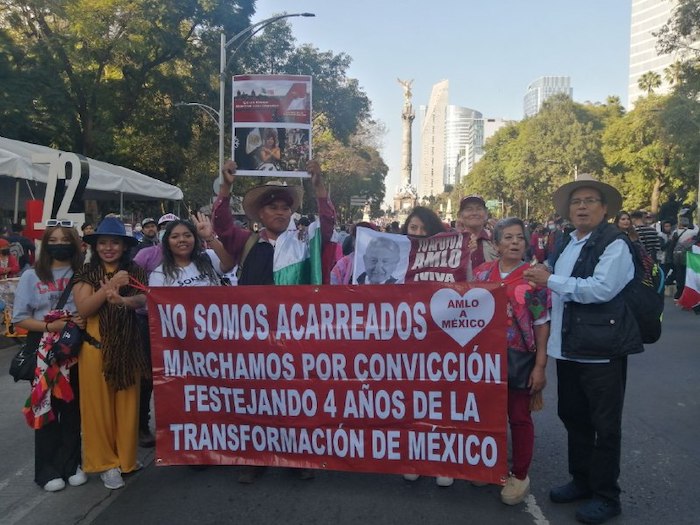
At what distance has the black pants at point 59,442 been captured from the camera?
4.07m

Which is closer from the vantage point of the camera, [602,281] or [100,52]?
[602,281]

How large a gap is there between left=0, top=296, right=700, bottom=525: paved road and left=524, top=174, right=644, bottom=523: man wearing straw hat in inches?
11.8

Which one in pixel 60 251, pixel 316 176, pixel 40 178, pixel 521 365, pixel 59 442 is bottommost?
pixel 59 442

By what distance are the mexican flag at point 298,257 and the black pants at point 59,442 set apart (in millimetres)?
1458

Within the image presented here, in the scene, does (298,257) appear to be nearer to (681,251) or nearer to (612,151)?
(681,251)

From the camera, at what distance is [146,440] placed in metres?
4.95

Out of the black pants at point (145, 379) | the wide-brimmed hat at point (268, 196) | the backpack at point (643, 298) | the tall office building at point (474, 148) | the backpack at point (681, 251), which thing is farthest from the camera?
the tall office building at point (474, 148)

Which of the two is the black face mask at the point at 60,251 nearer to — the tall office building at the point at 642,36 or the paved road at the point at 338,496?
the paved road at the point at 338,496

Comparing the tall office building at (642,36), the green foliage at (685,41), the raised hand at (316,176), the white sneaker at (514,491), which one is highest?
the tall office building at (642,36)

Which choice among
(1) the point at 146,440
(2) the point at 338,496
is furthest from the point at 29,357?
(2) the point at 338,496

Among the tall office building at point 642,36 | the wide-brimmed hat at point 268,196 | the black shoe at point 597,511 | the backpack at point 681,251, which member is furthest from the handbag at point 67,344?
the tall office building at point 642,36

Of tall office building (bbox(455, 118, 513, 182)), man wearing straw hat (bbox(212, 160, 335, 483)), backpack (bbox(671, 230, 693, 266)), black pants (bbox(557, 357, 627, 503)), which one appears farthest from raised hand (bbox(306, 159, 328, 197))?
tall office building (bbox(455, 118, 513, 182))

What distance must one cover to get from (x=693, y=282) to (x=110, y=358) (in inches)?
312

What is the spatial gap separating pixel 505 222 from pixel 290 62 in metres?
35.7
